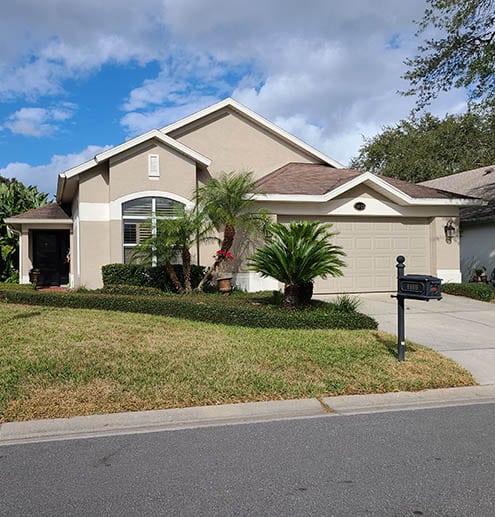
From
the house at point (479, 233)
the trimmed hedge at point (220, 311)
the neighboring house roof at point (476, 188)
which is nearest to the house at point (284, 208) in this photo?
the neighboring house roof at point (476, 188)

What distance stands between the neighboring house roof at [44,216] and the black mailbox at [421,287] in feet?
47.0

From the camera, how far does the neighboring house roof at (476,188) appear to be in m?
18.7

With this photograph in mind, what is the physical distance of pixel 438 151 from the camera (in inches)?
1571

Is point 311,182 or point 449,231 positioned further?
point 311,182

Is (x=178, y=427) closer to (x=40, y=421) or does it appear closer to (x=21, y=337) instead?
(x=40, y=421)

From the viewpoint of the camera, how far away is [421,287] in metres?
6.82

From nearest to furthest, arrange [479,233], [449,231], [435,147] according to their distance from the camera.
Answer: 1. [449,231]
2. [479,233]
3. [435,147]

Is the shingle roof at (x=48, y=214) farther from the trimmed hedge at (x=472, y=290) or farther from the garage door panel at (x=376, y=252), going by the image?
the trimmed hedge at (x=472, y=290)

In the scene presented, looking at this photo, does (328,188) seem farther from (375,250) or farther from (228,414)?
(228,414)

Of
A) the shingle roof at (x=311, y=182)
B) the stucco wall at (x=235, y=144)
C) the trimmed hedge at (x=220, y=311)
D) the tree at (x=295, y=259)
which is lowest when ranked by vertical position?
the trimmed hedge at (x=220, y=311)

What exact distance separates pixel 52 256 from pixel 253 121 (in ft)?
31.3

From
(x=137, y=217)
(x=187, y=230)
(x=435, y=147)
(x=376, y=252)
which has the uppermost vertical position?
(x=435, y=147)

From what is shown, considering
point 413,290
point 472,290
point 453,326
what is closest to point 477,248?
point 472,290

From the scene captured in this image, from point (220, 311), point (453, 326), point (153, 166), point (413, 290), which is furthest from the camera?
point (153, 166)
